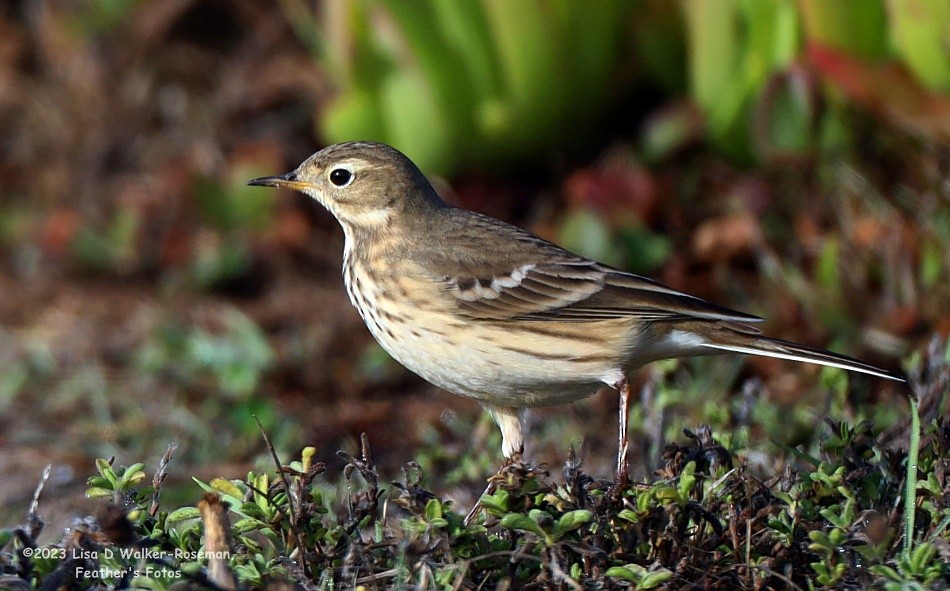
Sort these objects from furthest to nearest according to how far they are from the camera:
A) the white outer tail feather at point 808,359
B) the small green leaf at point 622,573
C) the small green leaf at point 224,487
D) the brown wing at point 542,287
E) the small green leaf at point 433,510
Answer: the brown wing at point 542,287
the white outer tail feather at point 808,359
the small green leaf at point 224,487
the small green leaf at point 433,510
the small green leaf at point 622,573

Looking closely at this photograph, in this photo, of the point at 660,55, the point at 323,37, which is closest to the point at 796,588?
the point at 660,55

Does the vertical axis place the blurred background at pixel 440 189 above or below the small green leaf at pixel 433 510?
above

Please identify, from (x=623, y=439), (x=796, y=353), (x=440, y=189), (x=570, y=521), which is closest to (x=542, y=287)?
(x=623, y=439)

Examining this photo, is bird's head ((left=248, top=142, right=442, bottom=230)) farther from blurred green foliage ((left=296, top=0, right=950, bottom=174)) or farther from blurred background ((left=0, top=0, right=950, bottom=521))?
blurred green foliage ((left=296, top=0, right=950, bottom=174))

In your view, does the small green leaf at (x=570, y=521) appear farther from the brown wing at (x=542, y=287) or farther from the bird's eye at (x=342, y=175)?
the bird's eye at (x=342, y=175)

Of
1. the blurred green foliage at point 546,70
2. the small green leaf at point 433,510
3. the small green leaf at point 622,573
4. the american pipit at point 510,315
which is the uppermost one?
the blurred green foliage at point 546,70

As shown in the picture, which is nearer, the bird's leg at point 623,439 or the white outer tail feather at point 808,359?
the bird's leg at point 623,439

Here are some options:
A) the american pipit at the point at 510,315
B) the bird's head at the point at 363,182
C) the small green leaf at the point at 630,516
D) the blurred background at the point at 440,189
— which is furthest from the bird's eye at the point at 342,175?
the small green leaf at the point at 630,516

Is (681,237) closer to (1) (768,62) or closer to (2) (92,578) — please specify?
(1) (768,62)

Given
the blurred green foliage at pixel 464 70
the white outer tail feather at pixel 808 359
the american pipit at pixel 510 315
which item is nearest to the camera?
the white outer tail feather at pixel 808 359
